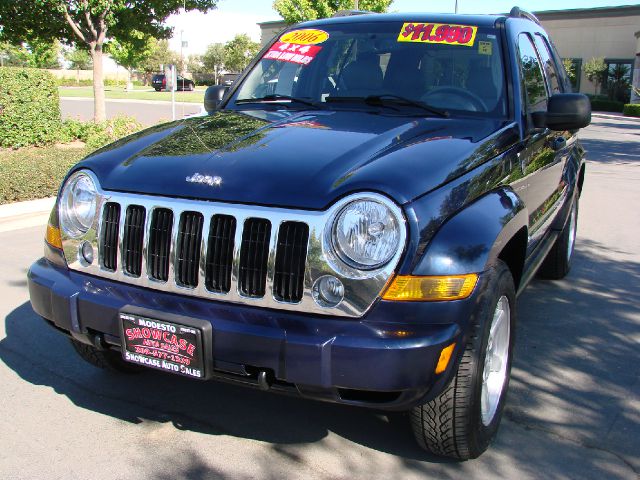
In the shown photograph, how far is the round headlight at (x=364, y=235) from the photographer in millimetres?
2484

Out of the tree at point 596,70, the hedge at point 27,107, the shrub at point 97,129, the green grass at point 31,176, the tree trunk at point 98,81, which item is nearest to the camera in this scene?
the green grass at point 31,176

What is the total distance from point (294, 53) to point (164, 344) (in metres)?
2.42

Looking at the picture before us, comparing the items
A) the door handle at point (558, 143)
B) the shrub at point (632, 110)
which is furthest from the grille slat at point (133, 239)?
the shrub at point (632, 110)

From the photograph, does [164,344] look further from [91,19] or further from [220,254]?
[91,19]

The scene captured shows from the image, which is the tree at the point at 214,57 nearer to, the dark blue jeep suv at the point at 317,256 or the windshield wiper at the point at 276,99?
the windshield wiper at the point at 276,99

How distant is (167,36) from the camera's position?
54.6 ft

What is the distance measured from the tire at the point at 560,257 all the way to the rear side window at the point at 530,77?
1.47 m

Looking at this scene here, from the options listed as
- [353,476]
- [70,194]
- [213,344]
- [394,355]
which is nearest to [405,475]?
[353,476]

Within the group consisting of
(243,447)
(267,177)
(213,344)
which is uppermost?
(267,177)

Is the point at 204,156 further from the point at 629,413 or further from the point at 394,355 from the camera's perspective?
the point at 629,413

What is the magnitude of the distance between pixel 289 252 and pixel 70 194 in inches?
46.7

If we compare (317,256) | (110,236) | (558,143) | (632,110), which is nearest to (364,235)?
(317,256)

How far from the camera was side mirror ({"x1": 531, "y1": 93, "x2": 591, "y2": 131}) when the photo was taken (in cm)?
365

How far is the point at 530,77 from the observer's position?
4.13 meters
